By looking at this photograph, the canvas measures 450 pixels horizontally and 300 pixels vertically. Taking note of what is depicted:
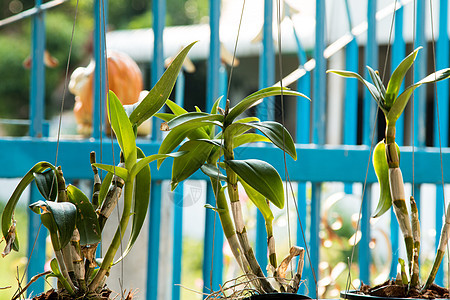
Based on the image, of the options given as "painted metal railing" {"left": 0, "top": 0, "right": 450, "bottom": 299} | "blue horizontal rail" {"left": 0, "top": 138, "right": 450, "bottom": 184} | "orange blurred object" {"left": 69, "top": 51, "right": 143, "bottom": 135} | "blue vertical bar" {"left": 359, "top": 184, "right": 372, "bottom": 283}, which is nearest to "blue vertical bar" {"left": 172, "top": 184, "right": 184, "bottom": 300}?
"painted metal railing" {"left": 0, "top": 0, "right": 450, "bottom": 299}

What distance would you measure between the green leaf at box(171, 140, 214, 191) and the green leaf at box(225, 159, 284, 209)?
64 millimetres

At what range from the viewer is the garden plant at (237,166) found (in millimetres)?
594

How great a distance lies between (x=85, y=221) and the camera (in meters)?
0.59

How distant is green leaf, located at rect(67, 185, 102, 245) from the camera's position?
0.59 metres

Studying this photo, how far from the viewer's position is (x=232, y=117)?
2.06 feet

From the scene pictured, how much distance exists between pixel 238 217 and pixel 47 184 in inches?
9.1

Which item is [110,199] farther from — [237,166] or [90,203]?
[237,166]

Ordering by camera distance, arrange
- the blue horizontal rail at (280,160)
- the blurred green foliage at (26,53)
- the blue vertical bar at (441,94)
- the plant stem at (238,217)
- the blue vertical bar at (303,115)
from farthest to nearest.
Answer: the blurred green foliage at (26,53) < the blue vertical bar at (303,115) < the blue vertical bar at (441,94) < the blue horizontal rail at (280,160) < the plant stem at (238,217)

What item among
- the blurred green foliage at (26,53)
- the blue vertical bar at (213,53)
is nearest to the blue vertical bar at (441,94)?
the blue vertical bar at (213,53)

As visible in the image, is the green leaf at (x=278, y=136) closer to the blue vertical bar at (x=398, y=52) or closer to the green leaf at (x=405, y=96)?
the green leaf at (x=405, y=96)

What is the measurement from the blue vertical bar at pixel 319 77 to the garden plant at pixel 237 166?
441mm

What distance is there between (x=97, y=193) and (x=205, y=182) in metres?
0.43

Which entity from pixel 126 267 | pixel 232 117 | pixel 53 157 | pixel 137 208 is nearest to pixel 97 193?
pixel 137 208

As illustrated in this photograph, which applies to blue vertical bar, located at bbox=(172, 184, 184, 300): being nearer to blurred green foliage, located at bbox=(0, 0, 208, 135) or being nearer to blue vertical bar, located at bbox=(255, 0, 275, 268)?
blue vertical bar, located at bbox=(255, 0, 275, 268)
